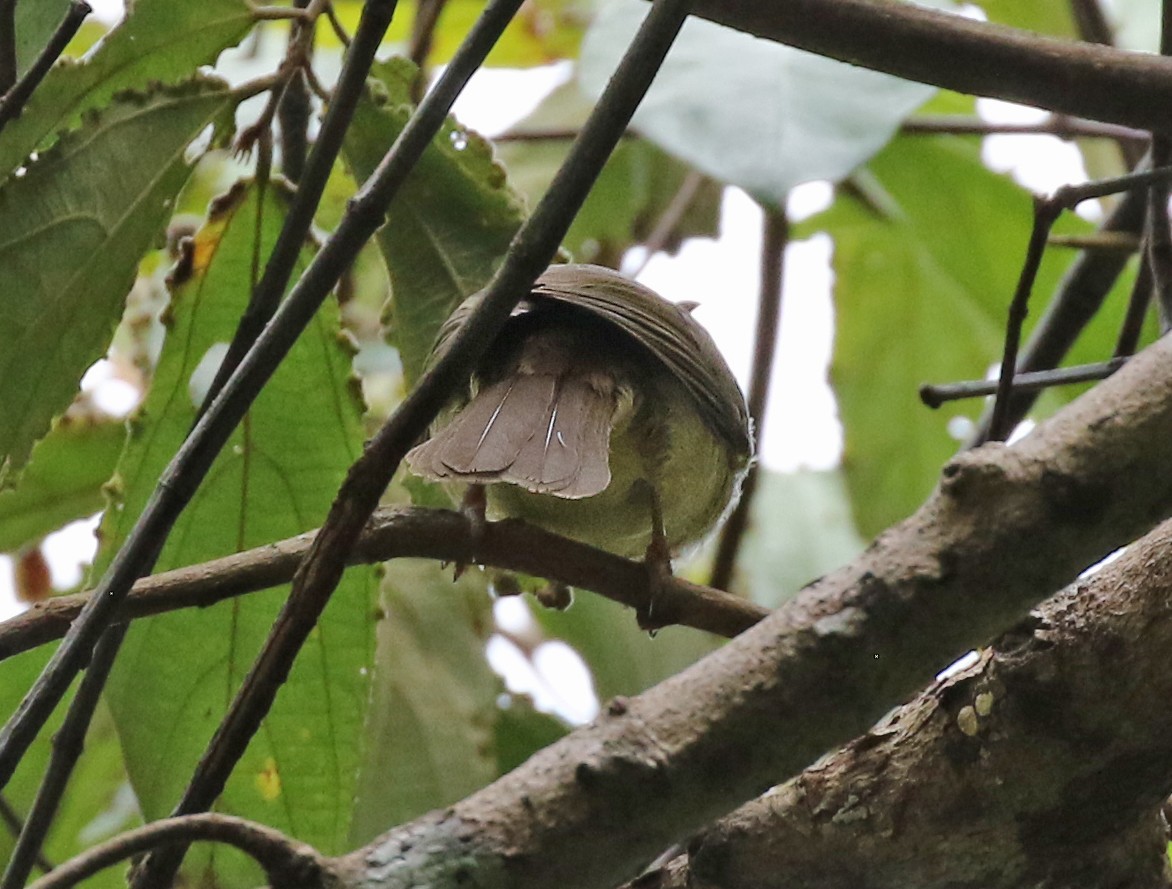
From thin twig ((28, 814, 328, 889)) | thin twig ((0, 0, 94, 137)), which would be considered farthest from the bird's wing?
thin twig ((28, 814, 328, 889))

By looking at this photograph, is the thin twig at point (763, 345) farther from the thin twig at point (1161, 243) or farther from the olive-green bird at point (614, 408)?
the thin twig at point (1161, 243)

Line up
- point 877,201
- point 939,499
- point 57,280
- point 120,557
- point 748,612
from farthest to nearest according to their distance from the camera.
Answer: point 877,201 → point 57,280 → point 748,612 → point 120,557 → point 939,499

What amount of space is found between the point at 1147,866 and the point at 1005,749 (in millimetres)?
213

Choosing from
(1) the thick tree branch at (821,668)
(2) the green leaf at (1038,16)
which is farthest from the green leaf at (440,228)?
(2) the green leaf at (1038,16)

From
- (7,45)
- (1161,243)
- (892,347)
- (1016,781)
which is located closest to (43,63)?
(7,45)

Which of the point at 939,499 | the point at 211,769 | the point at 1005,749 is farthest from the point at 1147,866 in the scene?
the point at 211,769

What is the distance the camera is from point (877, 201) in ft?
12.2

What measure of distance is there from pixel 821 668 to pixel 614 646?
171 cm

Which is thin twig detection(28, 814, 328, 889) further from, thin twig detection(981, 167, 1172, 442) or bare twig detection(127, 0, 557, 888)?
thin twig detection(981, 167, 1172, 442)

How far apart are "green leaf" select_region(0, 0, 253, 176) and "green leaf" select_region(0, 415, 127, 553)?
98 cm

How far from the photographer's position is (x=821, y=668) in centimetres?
108

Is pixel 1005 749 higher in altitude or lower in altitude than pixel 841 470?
lower

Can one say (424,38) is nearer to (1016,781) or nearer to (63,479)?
(63,479)

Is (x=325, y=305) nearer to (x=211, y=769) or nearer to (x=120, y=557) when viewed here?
(x=120, y=557)
